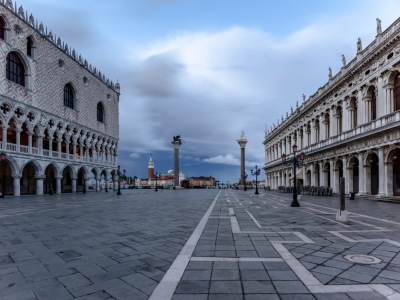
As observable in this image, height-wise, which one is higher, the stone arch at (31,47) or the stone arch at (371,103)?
the stone arch at (31,47)

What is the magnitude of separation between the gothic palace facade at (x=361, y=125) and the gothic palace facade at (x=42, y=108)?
110 ft

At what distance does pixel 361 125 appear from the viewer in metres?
26.1

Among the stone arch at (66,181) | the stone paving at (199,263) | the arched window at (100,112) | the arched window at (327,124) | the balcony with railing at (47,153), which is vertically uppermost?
the arched window at (100,112)

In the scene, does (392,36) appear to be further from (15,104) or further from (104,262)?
(15,104)

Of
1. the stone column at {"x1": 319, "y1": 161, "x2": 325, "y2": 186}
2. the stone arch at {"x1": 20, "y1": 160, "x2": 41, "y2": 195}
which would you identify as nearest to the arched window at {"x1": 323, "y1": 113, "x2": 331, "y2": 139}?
the stone column at {"x1": 319, "y1": 161, "x2": 325, "y2": 186}

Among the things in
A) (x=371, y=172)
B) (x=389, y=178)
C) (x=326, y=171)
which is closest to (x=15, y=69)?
(x=326, y=171)

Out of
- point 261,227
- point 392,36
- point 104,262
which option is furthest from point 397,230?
point 392,36

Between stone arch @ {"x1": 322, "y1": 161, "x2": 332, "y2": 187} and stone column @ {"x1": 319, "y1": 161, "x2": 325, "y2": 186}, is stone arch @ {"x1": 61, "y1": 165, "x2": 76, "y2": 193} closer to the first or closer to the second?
stone column @ {"x1": 319, "y1": 161, "x2": 325, "y2": 186}

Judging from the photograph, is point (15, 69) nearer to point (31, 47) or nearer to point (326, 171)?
point (31, 47)

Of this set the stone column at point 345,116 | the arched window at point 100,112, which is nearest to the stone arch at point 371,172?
the stone column at point 345,116

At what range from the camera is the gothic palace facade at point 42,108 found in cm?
3228

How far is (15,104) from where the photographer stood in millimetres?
32531

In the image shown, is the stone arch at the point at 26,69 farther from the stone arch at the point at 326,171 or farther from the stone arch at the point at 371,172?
the stone arch at the point at 371,172

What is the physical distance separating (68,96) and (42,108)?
9106 millimetres
